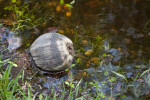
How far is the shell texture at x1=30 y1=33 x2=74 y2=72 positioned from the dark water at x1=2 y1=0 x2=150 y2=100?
0.21 metres

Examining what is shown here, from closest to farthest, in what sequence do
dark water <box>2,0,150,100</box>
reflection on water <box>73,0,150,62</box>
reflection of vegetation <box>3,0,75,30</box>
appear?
dark water <box>2,0,150,100</box>, reflection on water <box>73,0,150,62</box>, reflection of vegetation <box>3,0,75,30</box>

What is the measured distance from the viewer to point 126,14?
397 centimetres

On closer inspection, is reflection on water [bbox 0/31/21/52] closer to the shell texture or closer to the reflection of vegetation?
the reflection of vegetation

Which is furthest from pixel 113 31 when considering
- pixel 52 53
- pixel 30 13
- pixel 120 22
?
pixel 30 13

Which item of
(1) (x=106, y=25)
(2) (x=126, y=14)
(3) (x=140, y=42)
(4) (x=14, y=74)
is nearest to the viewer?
(4) (x=14, y=74)

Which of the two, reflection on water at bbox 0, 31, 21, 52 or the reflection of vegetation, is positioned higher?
the reflection of vegetation

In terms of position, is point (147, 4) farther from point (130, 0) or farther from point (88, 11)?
point (88, 11)

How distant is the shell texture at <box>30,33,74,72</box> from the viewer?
2.79 metres

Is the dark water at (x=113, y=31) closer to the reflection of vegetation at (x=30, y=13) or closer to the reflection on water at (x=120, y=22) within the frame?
the reflection on water at (x=120, y=22)

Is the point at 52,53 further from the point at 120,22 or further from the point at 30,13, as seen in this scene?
the point at 120,22

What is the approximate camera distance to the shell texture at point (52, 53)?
2.79 m

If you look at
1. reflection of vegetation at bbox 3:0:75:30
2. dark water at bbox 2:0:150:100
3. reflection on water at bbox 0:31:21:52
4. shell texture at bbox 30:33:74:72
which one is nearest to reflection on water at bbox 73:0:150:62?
dark water at bbox 2:0:150:100

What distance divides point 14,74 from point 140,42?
2161 millimetres

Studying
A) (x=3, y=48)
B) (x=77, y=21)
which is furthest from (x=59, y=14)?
(x=3, y=48)
